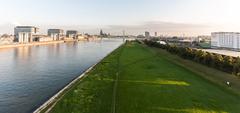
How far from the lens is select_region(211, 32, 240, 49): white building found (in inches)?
3987

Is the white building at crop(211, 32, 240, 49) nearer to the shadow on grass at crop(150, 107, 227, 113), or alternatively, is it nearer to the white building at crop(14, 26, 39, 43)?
the white building at crop(14, 26, 39, 43)

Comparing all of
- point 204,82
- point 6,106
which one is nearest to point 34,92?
point 6,106

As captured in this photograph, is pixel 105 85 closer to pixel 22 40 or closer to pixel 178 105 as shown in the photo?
pixel 178 105

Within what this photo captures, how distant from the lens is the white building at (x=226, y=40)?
10126 centimetres

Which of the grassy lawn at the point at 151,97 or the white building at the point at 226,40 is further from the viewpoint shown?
the white building at the point at 226,40

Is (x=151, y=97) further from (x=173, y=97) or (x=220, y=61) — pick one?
(x=220, y=61)

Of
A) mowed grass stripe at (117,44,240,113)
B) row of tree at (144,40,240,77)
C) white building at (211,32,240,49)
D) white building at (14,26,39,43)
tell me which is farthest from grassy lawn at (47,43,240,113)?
white building at (14,26,39,43)

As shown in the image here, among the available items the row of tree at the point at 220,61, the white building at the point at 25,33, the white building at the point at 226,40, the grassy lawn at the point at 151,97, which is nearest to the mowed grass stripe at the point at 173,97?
the grassy lawn at the point at 151,97

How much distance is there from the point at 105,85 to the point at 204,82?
25.2ft

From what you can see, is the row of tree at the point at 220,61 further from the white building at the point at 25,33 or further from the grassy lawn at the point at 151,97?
the white building at the point at 25,33

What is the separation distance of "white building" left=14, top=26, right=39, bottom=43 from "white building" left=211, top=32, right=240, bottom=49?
89.5m

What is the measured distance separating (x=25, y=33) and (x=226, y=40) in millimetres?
93001

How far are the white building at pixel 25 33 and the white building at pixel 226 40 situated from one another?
89483 mm

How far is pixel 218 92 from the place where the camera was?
52.1 feet
